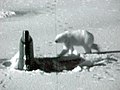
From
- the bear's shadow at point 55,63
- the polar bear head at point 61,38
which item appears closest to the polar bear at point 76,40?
the polar bear head at point 61,38

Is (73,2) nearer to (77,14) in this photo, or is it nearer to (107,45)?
(77,14)

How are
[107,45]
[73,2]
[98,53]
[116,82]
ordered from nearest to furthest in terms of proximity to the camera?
[116,82], [98,53], [107,45], [73,2]

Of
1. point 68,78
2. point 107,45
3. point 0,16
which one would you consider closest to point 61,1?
point 0,16

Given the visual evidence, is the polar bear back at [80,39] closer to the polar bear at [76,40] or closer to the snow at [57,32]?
the polar bear at [76,40]

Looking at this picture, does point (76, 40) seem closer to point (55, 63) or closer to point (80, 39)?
point (80, 39)

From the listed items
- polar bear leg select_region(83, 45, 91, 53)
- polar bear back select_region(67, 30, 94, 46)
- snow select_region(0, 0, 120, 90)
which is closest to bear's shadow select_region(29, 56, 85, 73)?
snow select_region(0, 0, 120, 90)

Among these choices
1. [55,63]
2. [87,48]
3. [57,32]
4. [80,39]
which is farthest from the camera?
[57,32]

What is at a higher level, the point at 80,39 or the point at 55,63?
the point at 80,39

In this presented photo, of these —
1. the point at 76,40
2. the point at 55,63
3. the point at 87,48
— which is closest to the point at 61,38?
the point at 76,40

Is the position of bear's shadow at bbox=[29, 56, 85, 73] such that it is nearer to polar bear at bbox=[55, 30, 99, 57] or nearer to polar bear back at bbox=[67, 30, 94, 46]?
polar bear at bbox=[55, 30, 99, 57]
